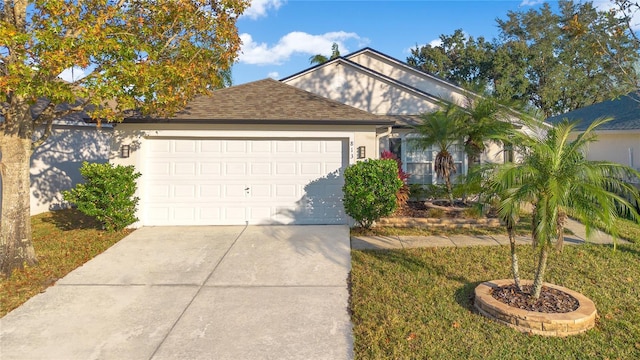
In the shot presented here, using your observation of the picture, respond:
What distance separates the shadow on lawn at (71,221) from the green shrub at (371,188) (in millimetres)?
6306

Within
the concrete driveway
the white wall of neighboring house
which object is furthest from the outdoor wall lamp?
the white wall of neighboring house

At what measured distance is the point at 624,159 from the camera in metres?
14.5

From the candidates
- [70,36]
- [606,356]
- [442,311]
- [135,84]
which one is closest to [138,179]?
[135,84]

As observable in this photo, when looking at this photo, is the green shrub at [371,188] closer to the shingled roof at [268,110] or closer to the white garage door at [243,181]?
the white garage door at [243,181]

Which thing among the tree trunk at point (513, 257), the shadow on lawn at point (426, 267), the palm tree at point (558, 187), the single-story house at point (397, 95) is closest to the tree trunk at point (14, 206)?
the shadow on lawn at point (426, 267)

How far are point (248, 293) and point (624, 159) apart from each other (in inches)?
626

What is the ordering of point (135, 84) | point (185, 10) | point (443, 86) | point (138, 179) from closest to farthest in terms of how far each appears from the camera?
1. point (135, 84)
2. point (185, 10)
3. point (138, 179)
4. point (443, 86)

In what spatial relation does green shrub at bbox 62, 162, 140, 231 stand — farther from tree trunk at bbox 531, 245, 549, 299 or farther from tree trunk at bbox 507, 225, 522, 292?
tree trunk at bbox 531, 245, 549, 299

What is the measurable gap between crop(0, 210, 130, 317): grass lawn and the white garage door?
1453 mm

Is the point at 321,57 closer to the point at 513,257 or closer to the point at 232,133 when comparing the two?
the point at 232,133

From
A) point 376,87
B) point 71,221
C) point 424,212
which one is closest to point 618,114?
point 376,87

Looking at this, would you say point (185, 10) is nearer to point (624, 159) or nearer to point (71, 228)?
point (71, 228)

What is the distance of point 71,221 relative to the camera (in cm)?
1032

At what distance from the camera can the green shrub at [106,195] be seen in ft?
27.7
